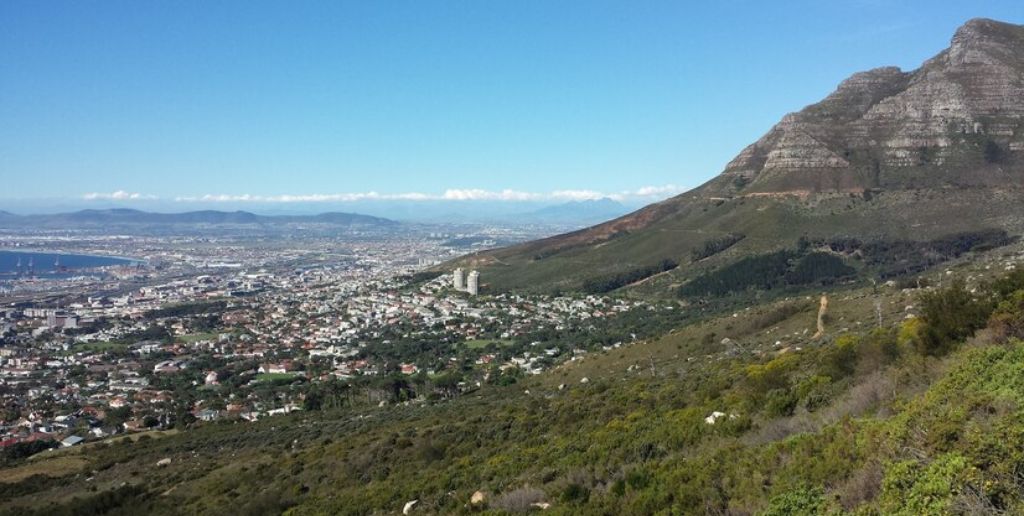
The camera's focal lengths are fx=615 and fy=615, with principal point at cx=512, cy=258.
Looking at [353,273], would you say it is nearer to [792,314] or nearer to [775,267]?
[775,267]

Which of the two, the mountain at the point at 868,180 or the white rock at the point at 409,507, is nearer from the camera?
the white rock at the point at 409,507

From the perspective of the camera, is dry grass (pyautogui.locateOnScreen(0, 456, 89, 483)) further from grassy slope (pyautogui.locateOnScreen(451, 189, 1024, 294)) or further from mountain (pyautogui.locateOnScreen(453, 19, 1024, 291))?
mountain (pyautogui.locateOnScreen(453, 19, 1024, 291))

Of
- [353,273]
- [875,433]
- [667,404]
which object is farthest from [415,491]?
[353,273]

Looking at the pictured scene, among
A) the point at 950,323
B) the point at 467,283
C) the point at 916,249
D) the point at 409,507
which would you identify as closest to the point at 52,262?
the point at 467,283

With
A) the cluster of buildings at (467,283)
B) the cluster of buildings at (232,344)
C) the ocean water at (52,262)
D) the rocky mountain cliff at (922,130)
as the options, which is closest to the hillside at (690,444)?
the cluster of buildings at (232,344)

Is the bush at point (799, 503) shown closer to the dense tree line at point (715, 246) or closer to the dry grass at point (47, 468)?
the dry grass at point (47, 468)

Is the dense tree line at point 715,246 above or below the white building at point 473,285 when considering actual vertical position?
above

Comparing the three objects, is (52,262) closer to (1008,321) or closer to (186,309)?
(186,309)
